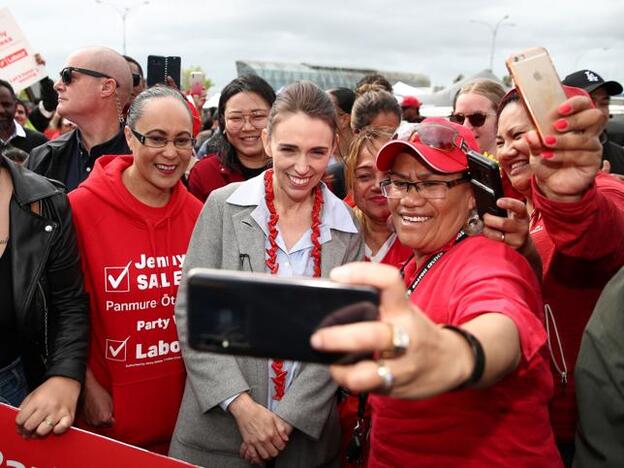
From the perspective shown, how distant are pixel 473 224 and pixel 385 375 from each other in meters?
1.08

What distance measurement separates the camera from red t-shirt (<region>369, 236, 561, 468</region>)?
1575 millimetres

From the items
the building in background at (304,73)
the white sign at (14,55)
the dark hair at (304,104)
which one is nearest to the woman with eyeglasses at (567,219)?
the dark hair at (304,104)

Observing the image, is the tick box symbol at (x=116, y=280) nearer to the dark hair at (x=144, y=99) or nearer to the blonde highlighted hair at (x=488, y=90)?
the dark hair at (x=144, y=99)

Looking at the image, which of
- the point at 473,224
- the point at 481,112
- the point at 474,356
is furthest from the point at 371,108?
the point at 474,356

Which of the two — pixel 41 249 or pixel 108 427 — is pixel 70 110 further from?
pixel 108 427

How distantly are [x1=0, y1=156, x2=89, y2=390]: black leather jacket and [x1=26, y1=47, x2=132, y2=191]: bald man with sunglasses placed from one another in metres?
1.42

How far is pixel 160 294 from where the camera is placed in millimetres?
2676

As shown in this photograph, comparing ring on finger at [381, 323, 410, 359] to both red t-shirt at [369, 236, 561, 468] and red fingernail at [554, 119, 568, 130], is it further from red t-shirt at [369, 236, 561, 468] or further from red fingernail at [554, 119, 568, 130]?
red fingernail at [554, 119, 568, 130]

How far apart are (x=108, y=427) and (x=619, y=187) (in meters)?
2.36

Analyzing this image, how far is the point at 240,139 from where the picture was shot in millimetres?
3812

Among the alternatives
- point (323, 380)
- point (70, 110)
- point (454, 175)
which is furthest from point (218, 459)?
point (70, 110)

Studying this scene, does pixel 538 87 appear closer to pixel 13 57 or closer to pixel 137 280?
pixel 137 280

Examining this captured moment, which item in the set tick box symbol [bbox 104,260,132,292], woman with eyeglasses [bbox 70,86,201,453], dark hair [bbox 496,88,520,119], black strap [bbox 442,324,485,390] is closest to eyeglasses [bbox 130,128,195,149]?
woman with eyeglasses [bbox 70,86,201,453]

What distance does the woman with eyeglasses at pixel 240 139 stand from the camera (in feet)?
12.4
